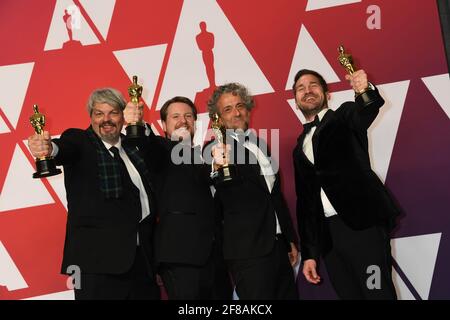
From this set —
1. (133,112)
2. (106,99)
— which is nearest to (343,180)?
(133,112)

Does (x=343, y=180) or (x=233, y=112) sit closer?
(x=343, y=180)

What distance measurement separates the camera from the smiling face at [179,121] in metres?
2.68

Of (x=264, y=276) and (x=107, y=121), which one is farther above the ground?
(x=107, y=121)

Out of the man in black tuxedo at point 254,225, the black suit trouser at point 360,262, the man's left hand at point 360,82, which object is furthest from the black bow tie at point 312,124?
the black suit trouser at point 360,262

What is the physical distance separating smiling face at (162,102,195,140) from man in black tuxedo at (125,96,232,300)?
20 mm

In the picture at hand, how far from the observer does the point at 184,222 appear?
7.88 ft

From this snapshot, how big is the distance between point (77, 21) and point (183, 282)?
1892 millimetres

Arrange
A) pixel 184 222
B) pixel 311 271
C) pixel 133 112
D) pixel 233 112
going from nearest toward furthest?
pixel 133 112 → pixel 184 222 → pixel 311 271 → pixel 233 112

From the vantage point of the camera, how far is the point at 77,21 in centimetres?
331

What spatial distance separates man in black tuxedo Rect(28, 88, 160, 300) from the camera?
91.6 inches

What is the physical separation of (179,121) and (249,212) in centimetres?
67

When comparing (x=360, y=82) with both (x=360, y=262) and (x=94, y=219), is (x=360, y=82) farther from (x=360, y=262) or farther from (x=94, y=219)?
(x=94, y=219)
